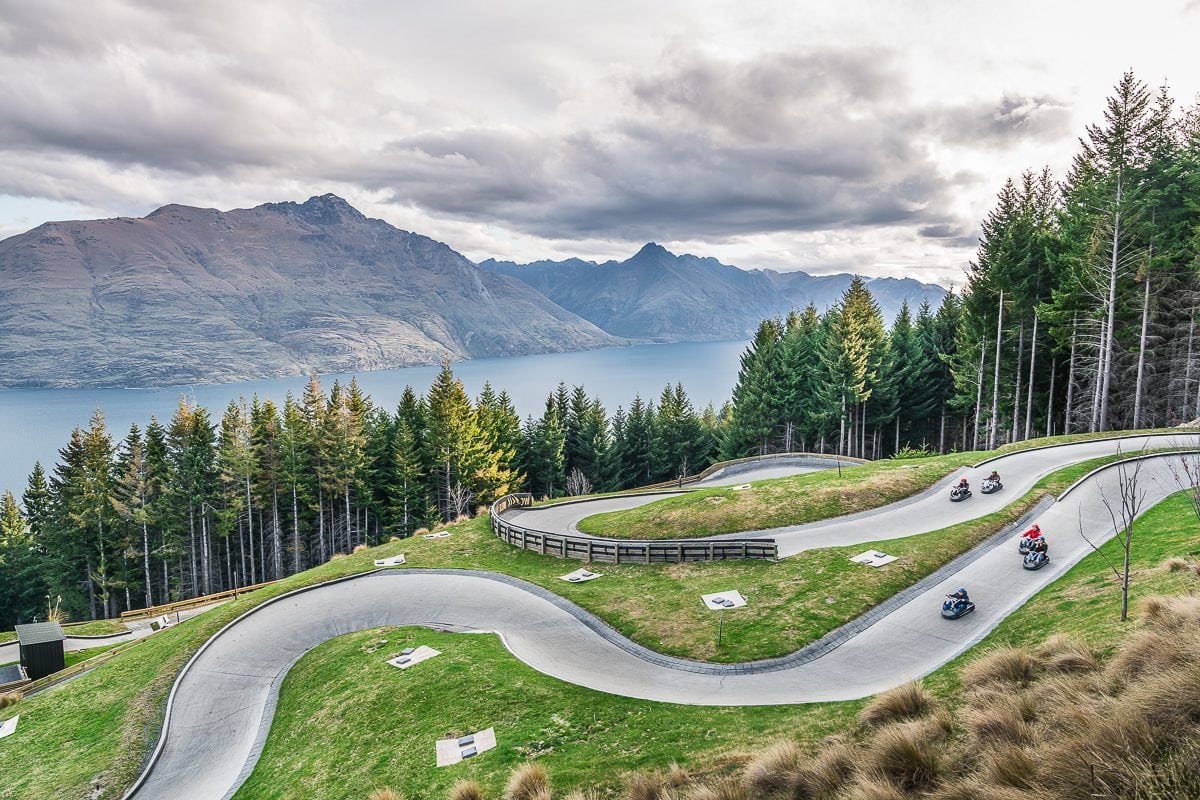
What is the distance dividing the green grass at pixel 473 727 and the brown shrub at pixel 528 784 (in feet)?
3.11

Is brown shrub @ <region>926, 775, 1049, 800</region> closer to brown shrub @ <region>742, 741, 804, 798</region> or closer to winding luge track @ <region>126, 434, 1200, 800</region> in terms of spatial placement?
brown shrub @ <region>742, 741, 804, 798</region>

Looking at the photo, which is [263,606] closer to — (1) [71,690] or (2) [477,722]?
(1) [71,690]

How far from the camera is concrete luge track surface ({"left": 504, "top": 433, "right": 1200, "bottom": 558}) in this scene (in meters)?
24.1

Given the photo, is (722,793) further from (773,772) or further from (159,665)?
(159,665)

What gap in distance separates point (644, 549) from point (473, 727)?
12.5 metres

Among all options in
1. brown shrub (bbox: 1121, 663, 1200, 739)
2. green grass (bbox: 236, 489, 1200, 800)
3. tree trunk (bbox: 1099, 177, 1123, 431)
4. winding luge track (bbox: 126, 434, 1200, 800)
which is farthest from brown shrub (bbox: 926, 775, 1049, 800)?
tree trunk (bbox: 1099, 177, 1123, 431)

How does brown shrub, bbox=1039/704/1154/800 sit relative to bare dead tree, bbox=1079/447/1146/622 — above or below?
above

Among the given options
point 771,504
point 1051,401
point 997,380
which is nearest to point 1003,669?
point 771,504

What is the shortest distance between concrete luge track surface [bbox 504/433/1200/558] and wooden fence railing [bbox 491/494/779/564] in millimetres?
1303

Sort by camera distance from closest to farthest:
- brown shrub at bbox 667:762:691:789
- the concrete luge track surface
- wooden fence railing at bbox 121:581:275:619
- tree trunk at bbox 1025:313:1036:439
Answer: brown shrub at bbox 667:762:691:789 < the concrete luge track surface < wooden fence railing at bbox 121:581:275:619 < tree trunk at bbox 1025:313:1036:439

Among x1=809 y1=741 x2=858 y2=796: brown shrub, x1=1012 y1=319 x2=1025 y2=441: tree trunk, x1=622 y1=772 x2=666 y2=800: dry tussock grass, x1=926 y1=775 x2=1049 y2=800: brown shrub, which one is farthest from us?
x1=1012 y1=319 x2=1025 y2=441: tree trunk

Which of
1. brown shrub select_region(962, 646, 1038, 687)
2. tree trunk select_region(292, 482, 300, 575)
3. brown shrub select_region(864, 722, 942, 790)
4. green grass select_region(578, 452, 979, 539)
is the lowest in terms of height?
tree trunk select_region(292, 482, 300, 575)

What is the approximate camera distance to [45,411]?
167m

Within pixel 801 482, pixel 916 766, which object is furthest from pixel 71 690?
pixel 801 482
